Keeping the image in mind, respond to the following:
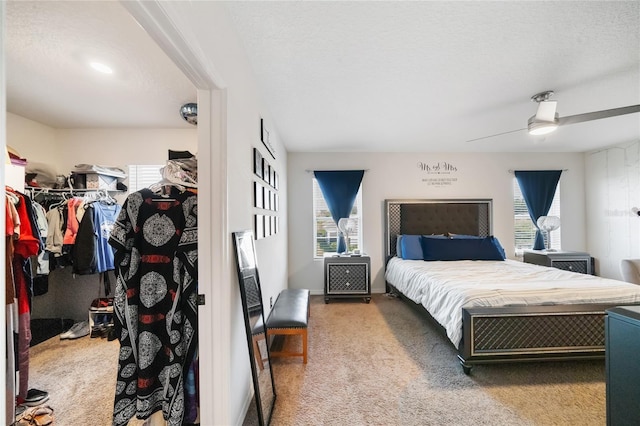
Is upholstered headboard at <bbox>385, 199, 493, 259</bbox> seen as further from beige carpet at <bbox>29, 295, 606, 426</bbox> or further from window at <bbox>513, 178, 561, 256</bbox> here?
beige carpet at <bbox>29, 295, 606, 426</bbox>

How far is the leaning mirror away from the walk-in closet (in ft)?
0.85

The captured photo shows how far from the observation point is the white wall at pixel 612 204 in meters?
4.05

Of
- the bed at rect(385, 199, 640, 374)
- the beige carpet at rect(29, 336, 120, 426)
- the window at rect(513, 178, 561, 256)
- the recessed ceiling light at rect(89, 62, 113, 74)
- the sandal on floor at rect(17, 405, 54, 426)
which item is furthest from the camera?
the window at rect(513, 178, 561, 256)

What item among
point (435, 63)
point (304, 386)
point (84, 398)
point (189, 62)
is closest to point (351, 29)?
point (435, 63)

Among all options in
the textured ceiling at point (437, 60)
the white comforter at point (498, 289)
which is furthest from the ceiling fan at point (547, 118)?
the white comforter at point (498, 289)

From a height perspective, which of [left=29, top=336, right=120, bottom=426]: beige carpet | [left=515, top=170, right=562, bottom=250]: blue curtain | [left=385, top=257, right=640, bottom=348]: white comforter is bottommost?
[left=29, top=336, right=120, bottom=426]: beige carpet

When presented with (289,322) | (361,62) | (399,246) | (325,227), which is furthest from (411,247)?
(361,62)

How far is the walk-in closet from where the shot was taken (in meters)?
1.46

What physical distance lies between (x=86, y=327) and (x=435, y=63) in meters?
4.20

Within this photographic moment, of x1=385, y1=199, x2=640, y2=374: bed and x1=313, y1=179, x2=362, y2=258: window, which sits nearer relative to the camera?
x1=385, y1=199, x2=640, y2=374: bed

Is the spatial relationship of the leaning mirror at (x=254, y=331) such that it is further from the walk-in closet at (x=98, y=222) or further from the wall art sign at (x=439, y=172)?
the wall art sign at (x=439, y=172)

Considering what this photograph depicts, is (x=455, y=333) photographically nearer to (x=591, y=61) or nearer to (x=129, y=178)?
(x=591, y=61)

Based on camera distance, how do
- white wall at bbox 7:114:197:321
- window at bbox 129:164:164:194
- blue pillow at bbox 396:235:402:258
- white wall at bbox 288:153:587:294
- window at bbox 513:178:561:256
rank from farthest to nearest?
window at bbox 513:178:561:256 → white wall at bbox 288:153:587:294 → blue pillow at bbox 396:235:402:258 → window at bbox 129:164:164:194 → white wall at bbox 7:114:197:321

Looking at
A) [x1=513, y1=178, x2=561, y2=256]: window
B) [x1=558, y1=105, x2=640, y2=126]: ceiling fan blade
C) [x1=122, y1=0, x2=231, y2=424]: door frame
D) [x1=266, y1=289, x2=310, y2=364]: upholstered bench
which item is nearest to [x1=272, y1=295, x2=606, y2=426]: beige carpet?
[x1=266, y1=289, x2=310, y2=364]: upholstered bench
